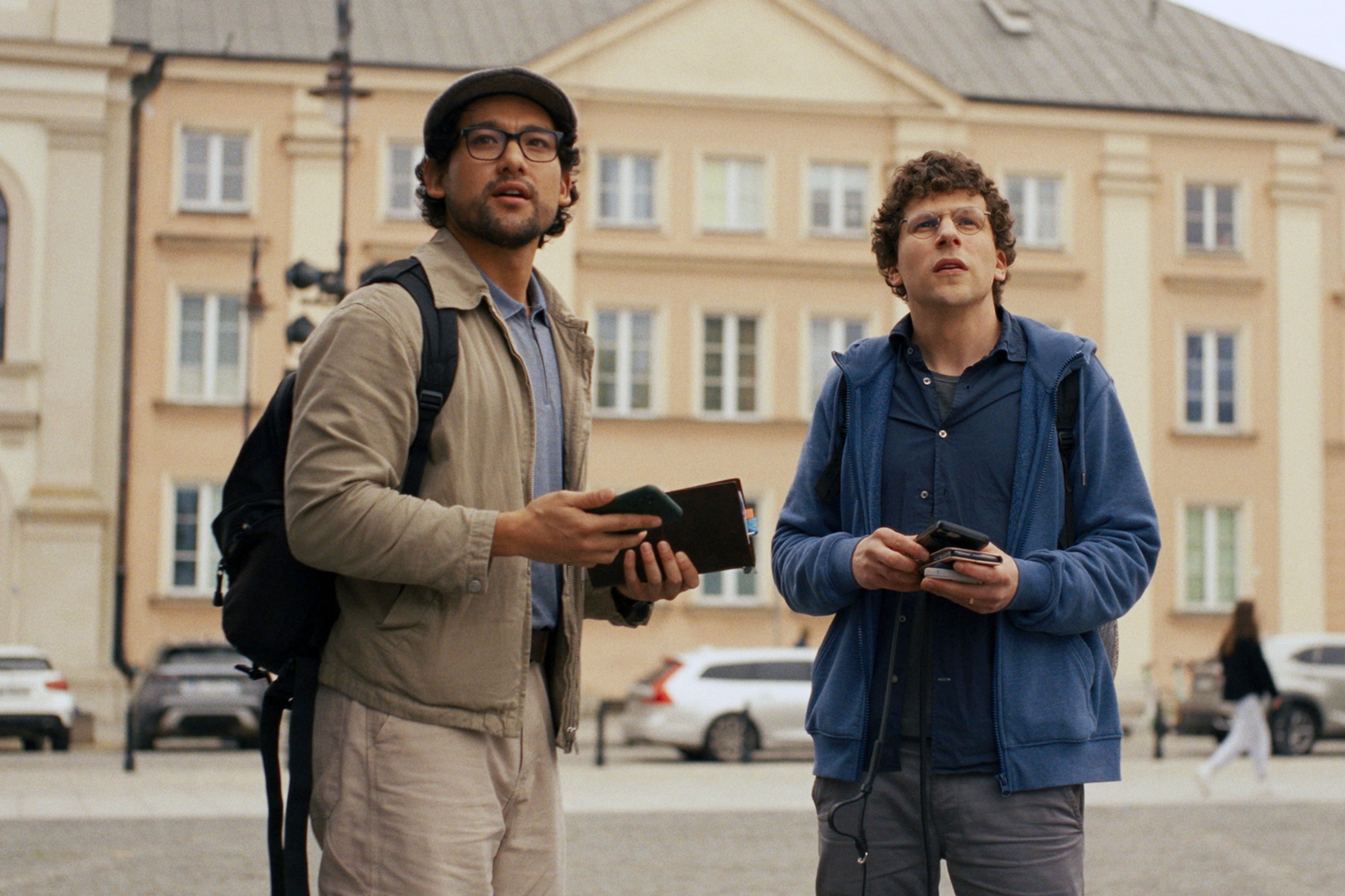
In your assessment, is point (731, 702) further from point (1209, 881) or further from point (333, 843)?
point (333, 843)

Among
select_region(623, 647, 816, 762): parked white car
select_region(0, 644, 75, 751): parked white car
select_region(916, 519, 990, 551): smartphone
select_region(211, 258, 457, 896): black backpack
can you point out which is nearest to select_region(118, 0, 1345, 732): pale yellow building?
select_region(0, 644, 75, 751): parked white car

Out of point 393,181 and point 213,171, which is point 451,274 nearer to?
point 393,181

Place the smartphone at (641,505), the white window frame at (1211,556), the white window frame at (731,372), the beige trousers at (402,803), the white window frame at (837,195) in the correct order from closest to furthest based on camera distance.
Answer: the smartphone at (641,505) < the beige trousers at (402,803) < the white window frame at (731,372) < the white window frame at (837,195) < the white window frame at (1211,556)

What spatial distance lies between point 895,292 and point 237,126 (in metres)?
29.3

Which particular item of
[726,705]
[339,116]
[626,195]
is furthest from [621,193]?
[339,116]

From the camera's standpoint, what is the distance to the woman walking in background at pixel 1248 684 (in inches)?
649

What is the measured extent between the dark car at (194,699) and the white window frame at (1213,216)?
66.6 feet

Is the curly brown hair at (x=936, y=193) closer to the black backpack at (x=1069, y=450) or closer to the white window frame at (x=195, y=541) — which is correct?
the black backpack at (x=1069, y=450)

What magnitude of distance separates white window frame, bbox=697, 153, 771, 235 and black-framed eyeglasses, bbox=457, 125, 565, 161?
Answer: 30042 millimetres

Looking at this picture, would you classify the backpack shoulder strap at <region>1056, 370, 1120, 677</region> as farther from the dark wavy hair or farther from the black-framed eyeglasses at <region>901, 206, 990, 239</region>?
the dark wavy hair

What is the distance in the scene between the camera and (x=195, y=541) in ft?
104

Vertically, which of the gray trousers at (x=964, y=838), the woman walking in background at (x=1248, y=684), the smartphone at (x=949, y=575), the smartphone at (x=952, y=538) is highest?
the smartphone at (x=952, y=538)

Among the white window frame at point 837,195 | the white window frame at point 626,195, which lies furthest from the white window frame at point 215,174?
the white window frame at point 837,195

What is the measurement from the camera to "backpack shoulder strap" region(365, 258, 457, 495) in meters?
3.44
